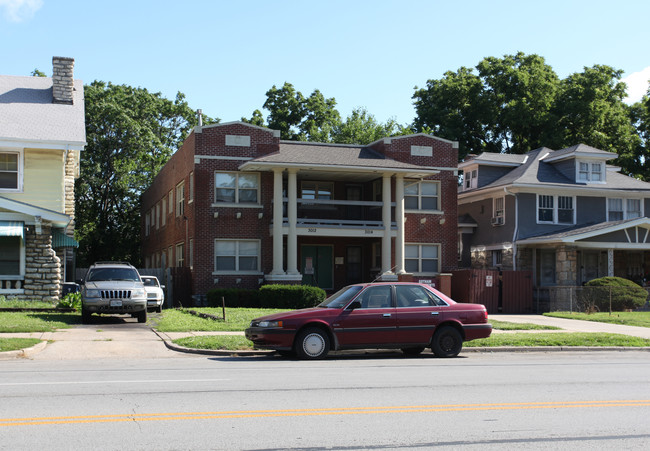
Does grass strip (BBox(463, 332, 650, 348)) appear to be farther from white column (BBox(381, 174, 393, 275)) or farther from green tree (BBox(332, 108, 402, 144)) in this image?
green tree (BBox(332, 108, 402, 144))

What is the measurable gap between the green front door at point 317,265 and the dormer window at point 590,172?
1318 cm

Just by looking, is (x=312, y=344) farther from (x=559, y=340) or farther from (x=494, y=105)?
(x=494, y=105)

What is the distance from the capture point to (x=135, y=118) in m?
46.9

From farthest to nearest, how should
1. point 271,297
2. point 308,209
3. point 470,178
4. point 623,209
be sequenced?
point 470,178, point 623,209, point 308,209, point 271,297

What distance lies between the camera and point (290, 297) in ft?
86.5

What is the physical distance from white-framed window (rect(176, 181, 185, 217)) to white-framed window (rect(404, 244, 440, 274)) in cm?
1005

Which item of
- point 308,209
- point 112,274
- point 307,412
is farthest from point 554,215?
point 307,412

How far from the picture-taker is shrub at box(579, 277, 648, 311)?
Answer: 28547 mm

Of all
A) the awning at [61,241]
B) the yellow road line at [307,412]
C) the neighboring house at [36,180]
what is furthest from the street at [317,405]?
the awning at [61,241]

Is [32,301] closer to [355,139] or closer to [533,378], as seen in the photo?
[533,378]

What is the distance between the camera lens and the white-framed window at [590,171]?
3544 centimetres

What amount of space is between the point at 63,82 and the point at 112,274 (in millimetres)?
11097

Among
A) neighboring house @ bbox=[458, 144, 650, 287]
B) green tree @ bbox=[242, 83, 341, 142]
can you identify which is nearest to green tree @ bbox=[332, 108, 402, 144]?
green tree @ bbox=[242, 83, 341, 142]

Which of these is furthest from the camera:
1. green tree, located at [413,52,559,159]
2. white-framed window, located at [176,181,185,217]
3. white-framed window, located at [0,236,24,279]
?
green tree, located at [413,52,559,159]
